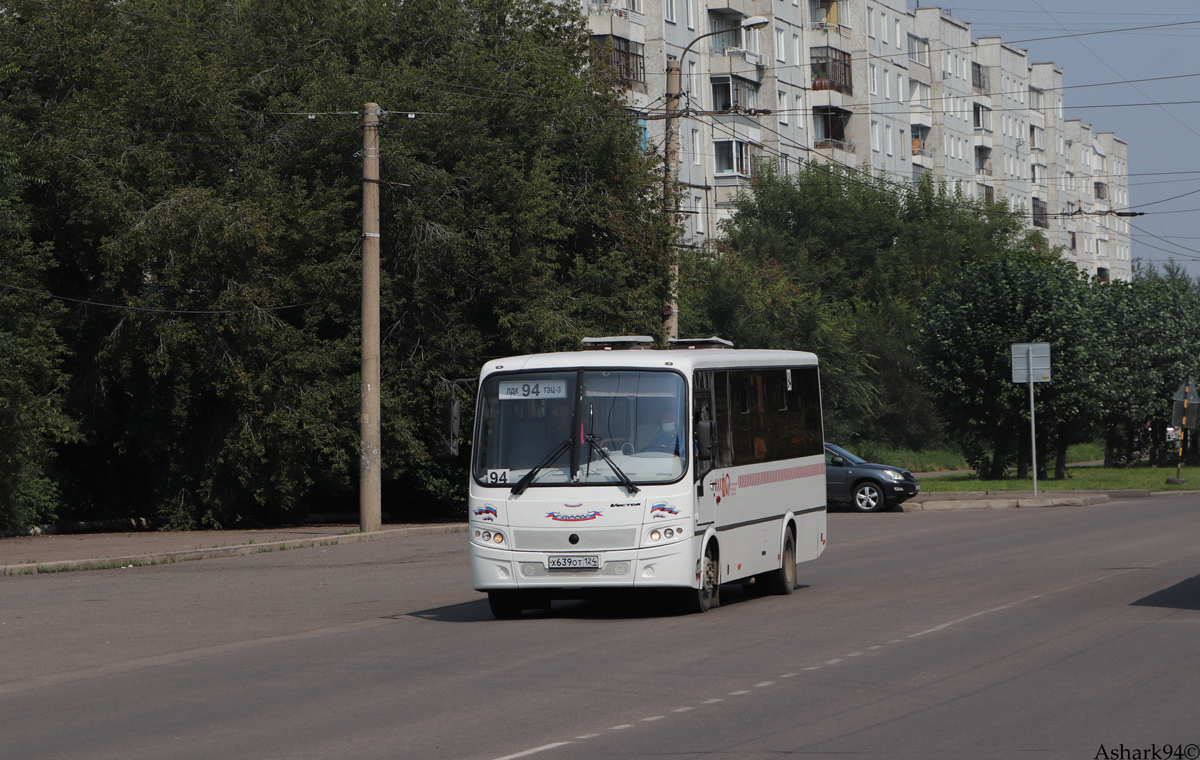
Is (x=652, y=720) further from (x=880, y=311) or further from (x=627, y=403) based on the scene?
(x=880, y=311)

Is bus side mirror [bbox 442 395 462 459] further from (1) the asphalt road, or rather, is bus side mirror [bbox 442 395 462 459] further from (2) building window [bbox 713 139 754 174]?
(2) building window [bbox 713 139 754 174]

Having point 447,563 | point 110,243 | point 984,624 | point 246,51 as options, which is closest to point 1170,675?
point 984,624

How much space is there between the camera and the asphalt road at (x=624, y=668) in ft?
26.4

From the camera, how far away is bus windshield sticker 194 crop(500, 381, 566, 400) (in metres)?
14.6

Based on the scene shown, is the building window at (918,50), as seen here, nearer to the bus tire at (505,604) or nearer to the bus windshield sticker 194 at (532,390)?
the bus windshield sticker 194 at (532,390)

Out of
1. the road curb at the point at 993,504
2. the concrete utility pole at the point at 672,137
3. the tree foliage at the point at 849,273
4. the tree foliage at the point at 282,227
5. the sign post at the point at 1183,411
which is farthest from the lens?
the tree foliage at the point at 849,273

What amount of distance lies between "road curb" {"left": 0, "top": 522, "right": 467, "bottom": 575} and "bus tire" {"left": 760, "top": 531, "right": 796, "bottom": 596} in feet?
36.5

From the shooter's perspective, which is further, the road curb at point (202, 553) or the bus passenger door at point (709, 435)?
the road curb at point (202, 553)

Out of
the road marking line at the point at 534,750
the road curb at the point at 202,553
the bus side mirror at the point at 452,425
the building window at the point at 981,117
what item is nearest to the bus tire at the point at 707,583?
the bus side mirror at the point at 452,425

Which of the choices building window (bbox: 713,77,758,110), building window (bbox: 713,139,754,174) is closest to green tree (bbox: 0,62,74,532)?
building window (bbox: 713,77,758,110)

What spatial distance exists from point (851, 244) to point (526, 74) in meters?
39.0

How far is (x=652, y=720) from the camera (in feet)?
28.3

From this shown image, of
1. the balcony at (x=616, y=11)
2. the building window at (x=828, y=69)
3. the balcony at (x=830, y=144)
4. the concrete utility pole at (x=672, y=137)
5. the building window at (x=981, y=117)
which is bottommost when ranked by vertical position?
the concrete utility pole at (x=672, y=137)

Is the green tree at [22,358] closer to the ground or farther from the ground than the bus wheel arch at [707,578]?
farther from the ground
